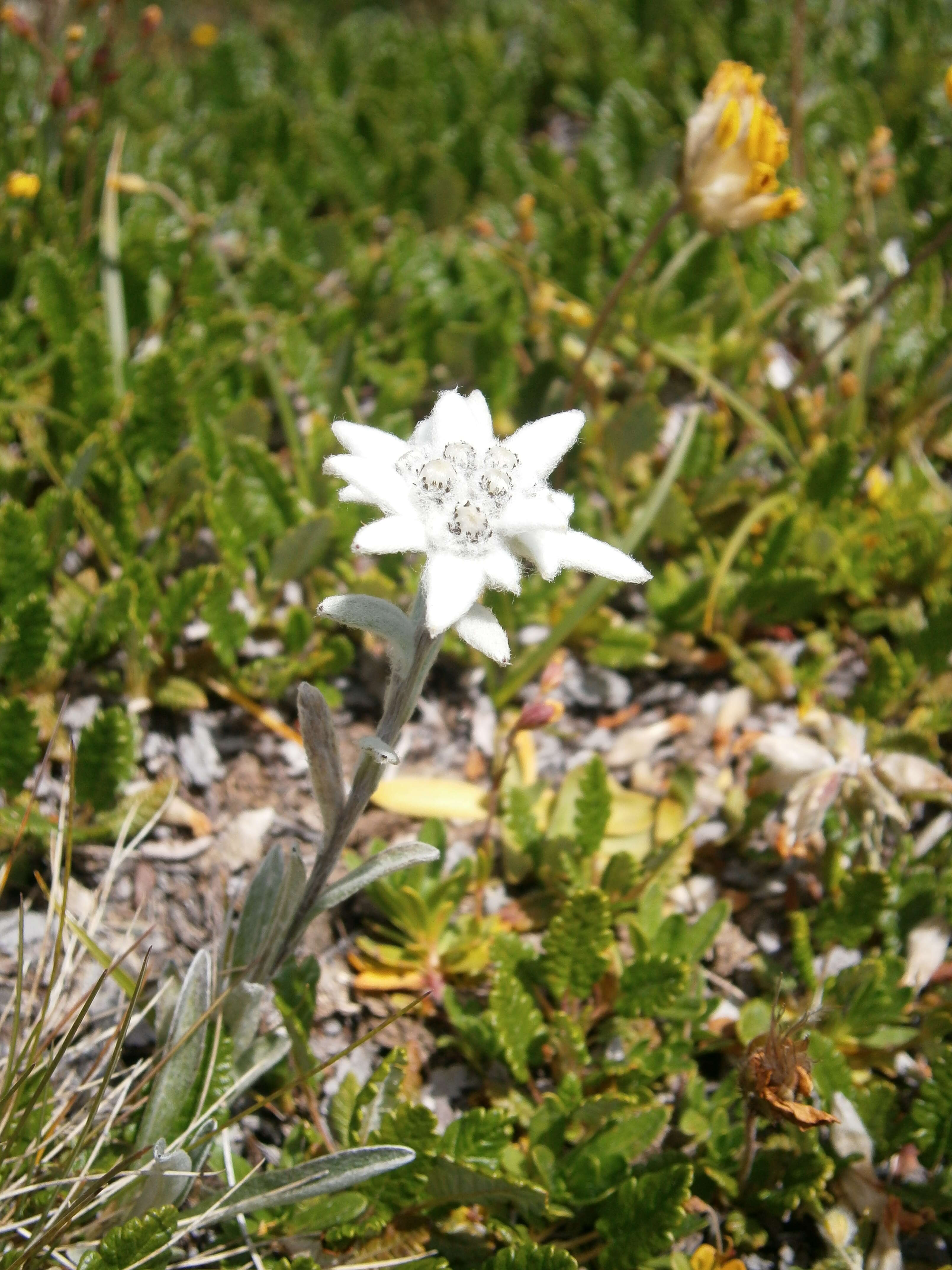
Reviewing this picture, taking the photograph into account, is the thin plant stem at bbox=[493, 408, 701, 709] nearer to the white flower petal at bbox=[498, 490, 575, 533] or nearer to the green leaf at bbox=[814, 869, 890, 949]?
the green leaf at bbox=[814, 869, 890, 949]

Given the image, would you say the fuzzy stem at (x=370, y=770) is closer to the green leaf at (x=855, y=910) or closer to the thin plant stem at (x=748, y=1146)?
the thin plant stem at (x=748, y=1146)

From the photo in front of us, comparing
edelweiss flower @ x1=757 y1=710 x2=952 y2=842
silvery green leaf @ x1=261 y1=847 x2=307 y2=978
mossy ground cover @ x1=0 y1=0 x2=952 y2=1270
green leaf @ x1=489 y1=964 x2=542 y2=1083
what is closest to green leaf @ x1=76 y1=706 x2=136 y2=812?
mossy ground cover @ x1=0 y1=0 x2=952 y2=1270

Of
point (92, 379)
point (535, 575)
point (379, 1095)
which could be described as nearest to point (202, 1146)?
point (379, 1095)

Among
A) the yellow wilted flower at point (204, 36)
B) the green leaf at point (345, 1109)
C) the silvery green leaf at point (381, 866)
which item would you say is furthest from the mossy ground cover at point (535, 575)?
the silvery green leaf at point (381, 866)

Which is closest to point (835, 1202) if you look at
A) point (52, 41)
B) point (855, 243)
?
point (855, 243)

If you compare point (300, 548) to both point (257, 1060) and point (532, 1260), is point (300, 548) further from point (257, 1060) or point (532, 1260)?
point (532, 1260)

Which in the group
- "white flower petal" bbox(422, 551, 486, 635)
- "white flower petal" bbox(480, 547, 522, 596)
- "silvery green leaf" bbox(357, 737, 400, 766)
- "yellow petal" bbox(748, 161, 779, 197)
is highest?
"yellow petal" bbox(748, 161, 779, 197)

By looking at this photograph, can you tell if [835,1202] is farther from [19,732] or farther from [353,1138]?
[19,732]
